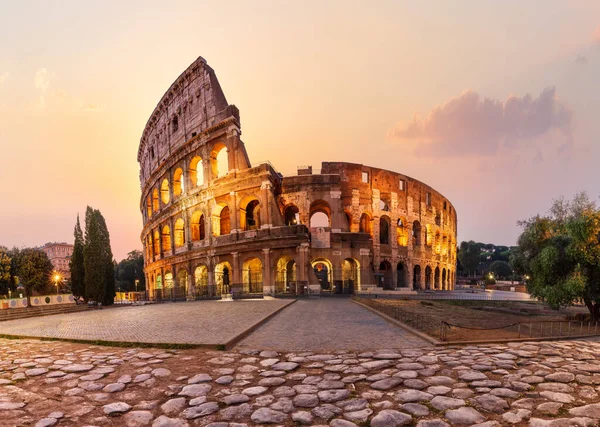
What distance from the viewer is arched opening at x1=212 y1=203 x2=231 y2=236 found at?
29328 mm

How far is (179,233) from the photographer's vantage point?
33969 mm

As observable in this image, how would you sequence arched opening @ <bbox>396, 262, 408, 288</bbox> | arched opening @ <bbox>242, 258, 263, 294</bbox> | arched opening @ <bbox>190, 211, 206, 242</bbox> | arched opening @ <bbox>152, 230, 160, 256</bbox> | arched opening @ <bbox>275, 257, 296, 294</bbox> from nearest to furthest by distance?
1. arched opening @ <bbox>275, 257, 296, 294</bbox>
2. arched opening @ <bbox>242, 258, 263, 294</bbox>
3. arched opening @ <bbox>190, 211, 206, 242</bbox>
4. arched opening @ <bbox>396, 262, 408, 288</bbox>
5. arched opening @ <bbox>152, 230, 160, 256</bbox>

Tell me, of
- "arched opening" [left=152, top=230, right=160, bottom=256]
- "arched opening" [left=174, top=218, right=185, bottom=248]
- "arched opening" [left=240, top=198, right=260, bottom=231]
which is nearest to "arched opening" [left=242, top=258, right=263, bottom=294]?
"arched opening" [left=240, top=198, right=260, bottom=231]

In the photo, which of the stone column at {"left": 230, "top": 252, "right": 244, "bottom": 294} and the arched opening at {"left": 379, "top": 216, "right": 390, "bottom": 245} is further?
the arched opening at {"left": 379, "top": 216, "right": 390, "bottom": 245}

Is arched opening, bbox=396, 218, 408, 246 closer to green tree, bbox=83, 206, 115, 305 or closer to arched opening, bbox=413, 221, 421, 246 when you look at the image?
arched opening, bbox=413, 221, 421, 246

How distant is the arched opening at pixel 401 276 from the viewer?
1394 inches

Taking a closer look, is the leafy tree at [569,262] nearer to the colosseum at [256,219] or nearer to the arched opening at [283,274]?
the colosseum at [256,219]

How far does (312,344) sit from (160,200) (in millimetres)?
33936

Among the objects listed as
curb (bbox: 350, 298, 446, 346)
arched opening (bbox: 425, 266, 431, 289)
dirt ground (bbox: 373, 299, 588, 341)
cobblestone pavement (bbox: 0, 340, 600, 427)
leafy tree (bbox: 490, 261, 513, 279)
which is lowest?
leafy tree (bbox: 490, 261, 513, 279)

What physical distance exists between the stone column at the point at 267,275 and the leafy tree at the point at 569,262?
17.2 meters

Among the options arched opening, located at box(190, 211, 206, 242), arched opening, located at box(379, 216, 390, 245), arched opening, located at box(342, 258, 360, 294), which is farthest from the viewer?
arched opening, located at box(379, 216, 390, 245)

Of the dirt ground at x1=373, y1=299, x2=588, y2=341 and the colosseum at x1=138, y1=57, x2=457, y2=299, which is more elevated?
the colosseum at x1=138, y1=57, x2=457, y2=299

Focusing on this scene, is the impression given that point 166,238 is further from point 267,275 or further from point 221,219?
point 267,275

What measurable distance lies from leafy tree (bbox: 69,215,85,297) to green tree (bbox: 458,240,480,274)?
262 feet
